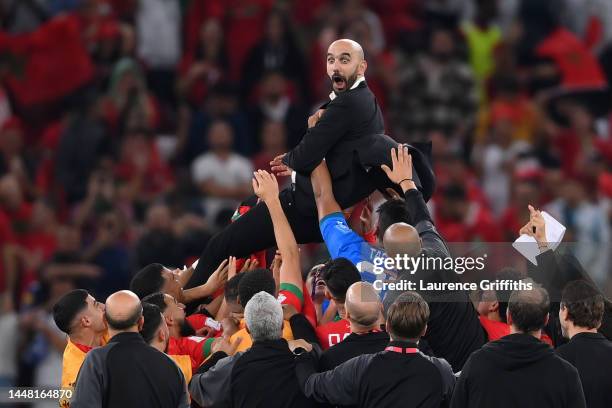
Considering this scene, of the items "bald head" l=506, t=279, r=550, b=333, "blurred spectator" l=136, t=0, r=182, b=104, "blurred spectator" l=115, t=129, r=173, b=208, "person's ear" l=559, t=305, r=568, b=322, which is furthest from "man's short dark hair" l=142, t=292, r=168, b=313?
"blurred spectator" l=136, t=0, r=182, b=104

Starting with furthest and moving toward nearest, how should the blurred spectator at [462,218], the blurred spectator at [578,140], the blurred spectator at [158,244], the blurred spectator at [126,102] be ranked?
the blurred spectator at [578,140]
the blurred spectator at [126,102]
the blurred spectator at [462,218]
the blurred spectator at [158,244]

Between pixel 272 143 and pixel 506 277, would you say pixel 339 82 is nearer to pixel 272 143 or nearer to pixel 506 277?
pixel 506 277

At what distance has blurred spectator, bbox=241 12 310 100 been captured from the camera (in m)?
14.0

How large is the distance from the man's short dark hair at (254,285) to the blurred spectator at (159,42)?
7.16 m

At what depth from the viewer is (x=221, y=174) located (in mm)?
13273

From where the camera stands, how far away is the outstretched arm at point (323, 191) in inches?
312

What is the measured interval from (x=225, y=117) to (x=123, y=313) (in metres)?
6.82

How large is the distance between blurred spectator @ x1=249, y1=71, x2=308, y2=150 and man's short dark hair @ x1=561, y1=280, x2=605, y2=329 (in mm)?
6888

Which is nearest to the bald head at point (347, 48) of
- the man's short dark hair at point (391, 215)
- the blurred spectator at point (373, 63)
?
the man's short dark hair at point (391, 215)

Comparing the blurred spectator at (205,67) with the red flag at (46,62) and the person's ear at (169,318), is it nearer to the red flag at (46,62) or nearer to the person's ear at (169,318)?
the red flag at (46,62)

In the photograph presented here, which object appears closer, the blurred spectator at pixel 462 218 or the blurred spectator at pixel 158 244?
the blurred spectator at pixel 158 244

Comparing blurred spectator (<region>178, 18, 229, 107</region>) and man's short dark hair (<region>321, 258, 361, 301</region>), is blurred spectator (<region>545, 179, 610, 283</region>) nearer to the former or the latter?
blurred spectator (<region>178, 18, 229, 107</region>)

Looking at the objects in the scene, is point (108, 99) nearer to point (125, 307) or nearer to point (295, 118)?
point (295, 118)

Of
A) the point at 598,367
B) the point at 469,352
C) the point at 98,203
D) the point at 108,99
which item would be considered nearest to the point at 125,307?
the point at 469,352
